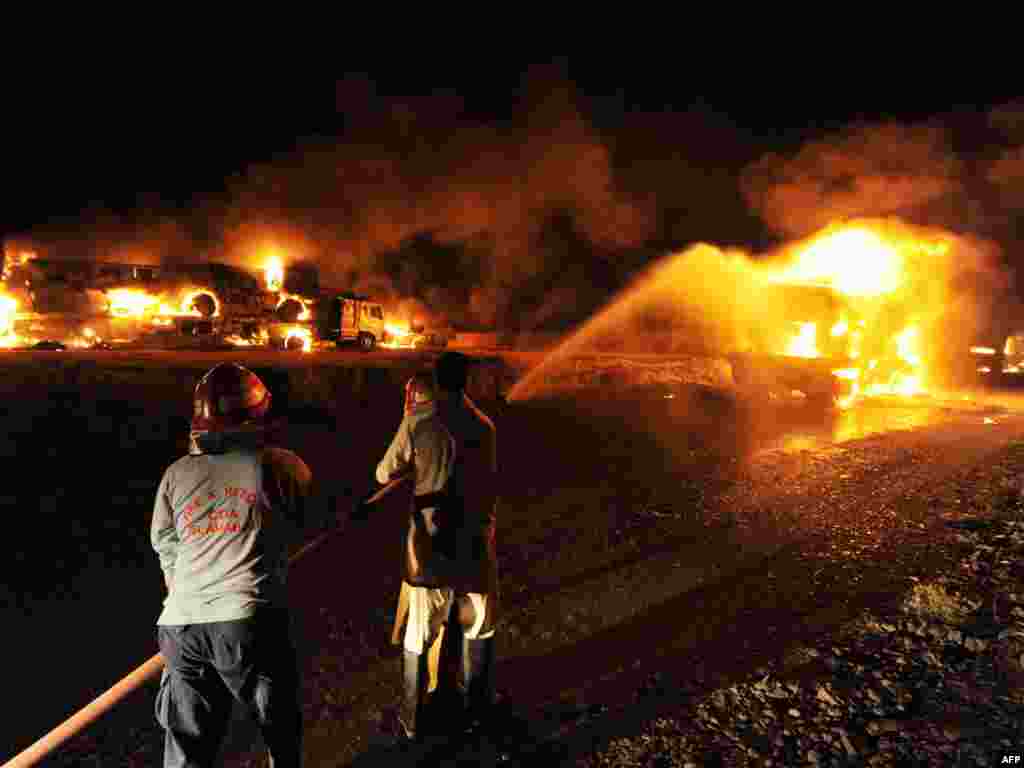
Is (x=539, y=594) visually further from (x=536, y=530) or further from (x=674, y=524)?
(x=674, y=524)

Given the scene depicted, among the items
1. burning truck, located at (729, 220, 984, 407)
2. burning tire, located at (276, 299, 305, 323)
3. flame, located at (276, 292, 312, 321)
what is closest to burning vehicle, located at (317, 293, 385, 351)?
flame, located at (276, 292, 312, 321)

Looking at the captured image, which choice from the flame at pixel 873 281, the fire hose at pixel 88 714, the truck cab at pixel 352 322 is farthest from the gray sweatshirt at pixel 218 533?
the truck cab at pixel 352 322

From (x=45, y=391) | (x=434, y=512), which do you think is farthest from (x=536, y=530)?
(x=45, y=391)

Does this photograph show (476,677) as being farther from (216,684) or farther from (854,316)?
(854,316)

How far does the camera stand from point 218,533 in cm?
197

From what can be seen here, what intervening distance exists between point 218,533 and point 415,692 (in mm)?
1200

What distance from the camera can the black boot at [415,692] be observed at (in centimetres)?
259

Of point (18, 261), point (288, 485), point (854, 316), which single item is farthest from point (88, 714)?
point (18, 261)

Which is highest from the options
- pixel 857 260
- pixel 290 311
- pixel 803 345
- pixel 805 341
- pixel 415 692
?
pixel 857 260

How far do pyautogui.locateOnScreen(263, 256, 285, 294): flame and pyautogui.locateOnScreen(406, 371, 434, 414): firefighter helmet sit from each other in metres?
30.9

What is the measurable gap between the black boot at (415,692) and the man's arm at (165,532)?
1.07 m

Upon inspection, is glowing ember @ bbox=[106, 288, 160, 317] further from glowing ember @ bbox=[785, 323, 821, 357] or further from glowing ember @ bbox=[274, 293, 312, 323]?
glowing ember @ bbox=[785, 323, 821, 357]

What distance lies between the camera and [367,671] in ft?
10.4

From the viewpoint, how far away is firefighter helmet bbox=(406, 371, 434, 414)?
2.74 m
